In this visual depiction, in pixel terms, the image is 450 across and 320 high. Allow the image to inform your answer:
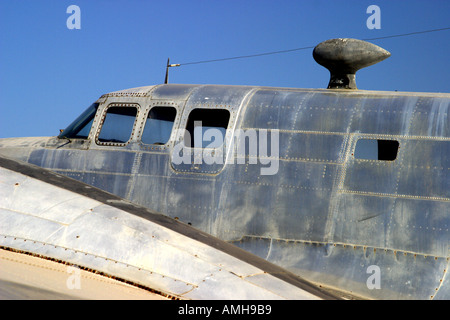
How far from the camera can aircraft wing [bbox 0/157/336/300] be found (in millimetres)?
7543

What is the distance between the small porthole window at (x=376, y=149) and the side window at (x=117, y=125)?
4674 mm

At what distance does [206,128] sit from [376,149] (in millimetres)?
3331

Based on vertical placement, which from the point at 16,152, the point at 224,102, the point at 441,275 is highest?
the point at 224,102

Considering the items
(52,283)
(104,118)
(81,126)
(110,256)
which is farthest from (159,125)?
(52,283)

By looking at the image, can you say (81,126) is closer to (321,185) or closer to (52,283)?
(321,185)

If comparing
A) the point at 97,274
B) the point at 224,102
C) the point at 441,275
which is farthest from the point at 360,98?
the point at 97,274

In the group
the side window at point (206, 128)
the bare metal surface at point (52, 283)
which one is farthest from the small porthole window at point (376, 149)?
the bare metal surface at point (52, 283)

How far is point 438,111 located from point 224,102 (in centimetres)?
404

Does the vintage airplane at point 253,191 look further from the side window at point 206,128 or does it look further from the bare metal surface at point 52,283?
the bare metal surface at point 52,283

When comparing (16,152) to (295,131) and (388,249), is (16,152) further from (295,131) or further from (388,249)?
(388,249)

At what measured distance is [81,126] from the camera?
12.8 metres
